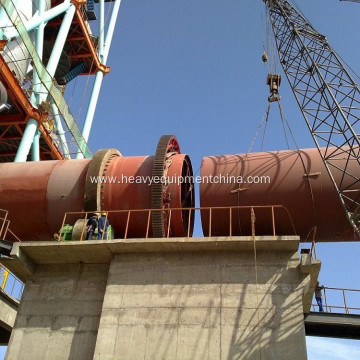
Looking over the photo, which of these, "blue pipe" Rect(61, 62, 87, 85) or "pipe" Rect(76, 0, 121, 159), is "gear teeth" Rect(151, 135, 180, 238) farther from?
"blue pipe" Rect(61, 62, 87, 85)

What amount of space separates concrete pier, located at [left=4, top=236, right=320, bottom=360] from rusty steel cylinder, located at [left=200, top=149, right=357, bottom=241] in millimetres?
2004

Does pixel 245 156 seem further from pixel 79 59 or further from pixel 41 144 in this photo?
pixel 79 59

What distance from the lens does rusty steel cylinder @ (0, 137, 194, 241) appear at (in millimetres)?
12086

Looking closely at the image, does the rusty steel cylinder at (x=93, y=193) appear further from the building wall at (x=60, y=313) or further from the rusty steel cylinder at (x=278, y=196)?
the building wall at (x=60, y=313)

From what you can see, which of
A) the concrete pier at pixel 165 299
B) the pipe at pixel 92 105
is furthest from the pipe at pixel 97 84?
the concrete pier at pixel 165 299

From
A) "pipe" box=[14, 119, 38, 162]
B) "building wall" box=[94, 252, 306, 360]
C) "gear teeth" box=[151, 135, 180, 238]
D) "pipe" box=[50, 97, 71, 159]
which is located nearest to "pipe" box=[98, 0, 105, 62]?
"pipe" box=[50, 97, 71, 159]

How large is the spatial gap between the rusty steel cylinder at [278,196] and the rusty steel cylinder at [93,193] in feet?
3.99

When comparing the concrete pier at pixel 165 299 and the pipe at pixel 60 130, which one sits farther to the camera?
the pipe at pixel 60 130

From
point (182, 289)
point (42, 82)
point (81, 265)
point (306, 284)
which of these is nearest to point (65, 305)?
point (81, 265)

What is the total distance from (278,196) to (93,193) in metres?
5.36

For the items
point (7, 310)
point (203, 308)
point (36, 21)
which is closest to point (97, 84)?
point (36, 21)

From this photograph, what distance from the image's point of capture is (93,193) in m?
12.2

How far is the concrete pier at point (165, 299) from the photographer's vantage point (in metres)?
9.02

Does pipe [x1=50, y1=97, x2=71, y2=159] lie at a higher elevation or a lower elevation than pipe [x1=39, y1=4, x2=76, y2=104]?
lower
